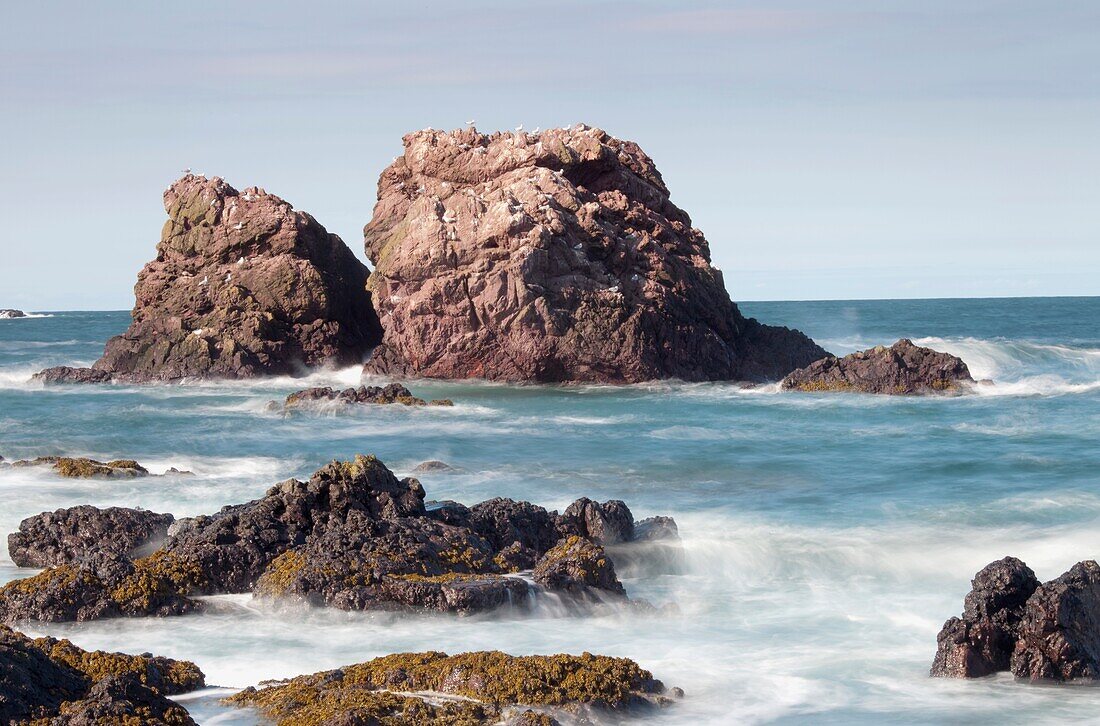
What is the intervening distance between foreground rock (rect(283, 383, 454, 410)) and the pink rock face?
3948 millimetres

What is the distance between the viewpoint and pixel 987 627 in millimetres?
10234

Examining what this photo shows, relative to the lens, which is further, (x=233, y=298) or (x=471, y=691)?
(x=233, y=298)

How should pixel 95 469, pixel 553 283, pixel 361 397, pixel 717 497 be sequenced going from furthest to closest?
pixel 553 283
pixel 361 397
pixel 95 469
pixel 717 497

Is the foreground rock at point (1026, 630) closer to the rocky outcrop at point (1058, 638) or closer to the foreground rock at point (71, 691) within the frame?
the rocky outcrop at point (1058, 638)

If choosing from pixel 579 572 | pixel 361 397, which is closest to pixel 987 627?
pixel 579 572

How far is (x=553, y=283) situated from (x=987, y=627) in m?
24.6

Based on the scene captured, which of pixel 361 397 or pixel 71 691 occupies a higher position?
pixel 361 397

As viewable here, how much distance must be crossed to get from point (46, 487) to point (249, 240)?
2131 centimetres

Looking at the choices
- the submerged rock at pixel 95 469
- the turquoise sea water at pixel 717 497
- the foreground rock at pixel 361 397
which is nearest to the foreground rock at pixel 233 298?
the turquoise sea water at pixel 717 497

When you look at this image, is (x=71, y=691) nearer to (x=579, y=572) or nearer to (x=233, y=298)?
(x=579, y=572)

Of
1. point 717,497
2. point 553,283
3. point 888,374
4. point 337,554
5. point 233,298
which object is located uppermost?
point 553,283

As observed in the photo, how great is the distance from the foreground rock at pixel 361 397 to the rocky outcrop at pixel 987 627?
21371 mm

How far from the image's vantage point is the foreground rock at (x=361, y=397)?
30.5 metres

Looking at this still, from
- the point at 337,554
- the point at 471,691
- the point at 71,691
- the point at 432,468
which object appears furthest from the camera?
the point at 432,468
